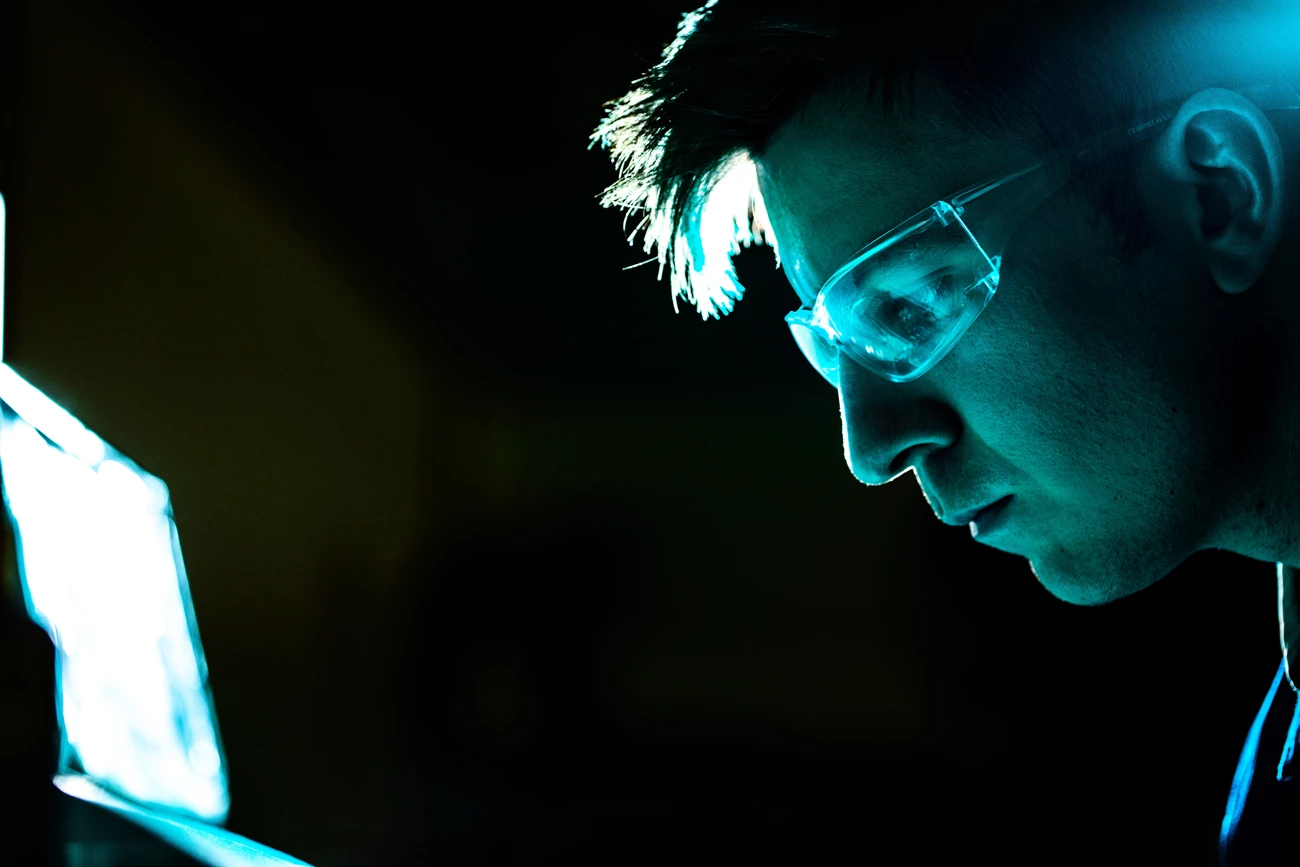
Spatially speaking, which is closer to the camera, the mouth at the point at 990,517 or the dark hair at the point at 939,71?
the dark hair at the point at 939,71

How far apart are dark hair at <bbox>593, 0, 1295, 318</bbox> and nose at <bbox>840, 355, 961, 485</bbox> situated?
21 cm

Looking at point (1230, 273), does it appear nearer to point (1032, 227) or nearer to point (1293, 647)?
point (1032, 227)

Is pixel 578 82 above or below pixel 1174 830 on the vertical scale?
above

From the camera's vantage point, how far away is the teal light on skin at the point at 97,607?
1.32m

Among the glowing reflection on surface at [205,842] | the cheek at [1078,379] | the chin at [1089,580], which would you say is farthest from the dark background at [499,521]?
the cheek at [1078,379]

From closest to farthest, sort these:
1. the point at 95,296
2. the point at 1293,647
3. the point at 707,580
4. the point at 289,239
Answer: the point at 1293,647
the point at 95,296
the point at 289,239
the point at 707,580

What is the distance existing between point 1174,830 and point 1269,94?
4757mm

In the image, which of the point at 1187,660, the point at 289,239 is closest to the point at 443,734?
the point at 289,239

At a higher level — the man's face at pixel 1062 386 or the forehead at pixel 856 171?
the forehead at pixel 856 171

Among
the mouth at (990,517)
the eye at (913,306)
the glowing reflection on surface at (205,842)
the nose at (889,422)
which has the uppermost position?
A: the eye at (913,306)

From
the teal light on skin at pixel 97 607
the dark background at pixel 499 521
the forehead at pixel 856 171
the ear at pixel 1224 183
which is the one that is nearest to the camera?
the ear at pixel 1224 183

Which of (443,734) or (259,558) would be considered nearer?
(259,558)

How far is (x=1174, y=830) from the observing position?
439cm

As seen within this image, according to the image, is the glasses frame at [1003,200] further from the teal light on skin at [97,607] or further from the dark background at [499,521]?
the teal light on skin at [97,607]
